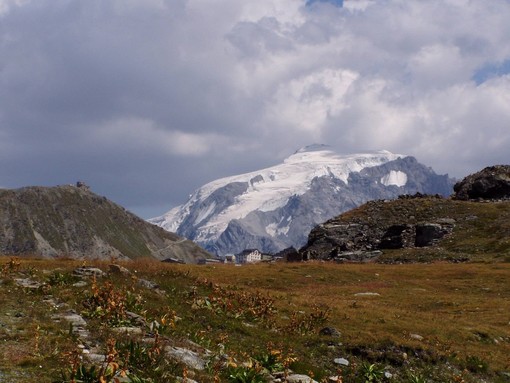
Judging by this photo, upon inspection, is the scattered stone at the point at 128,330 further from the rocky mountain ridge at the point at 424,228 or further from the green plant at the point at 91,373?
the rocky mountain ridge at the point at 424,228

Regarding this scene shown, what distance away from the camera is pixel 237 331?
2262 centimetres

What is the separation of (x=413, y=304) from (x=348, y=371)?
22036mm

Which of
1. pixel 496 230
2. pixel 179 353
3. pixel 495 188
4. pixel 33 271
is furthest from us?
pixel 495 188

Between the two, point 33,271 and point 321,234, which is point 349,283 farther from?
point 321,234

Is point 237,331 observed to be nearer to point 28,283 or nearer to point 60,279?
point 60,279

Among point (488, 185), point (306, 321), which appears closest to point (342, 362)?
point (306, 321)

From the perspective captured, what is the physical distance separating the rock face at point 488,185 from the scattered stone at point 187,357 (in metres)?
103

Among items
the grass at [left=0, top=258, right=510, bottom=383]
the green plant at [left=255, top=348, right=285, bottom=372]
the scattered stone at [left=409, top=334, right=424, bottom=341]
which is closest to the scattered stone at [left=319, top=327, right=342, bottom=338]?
the grass at [left=0, top=258, right=510, bottom=383]

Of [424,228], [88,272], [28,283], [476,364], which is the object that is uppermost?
[424,228]

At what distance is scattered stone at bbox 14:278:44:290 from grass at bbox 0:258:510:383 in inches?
15.5

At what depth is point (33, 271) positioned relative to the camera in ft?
84.4

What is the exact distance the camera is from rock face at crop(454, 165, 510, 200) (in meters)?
106

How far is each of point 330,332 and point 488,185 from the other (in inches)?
3729

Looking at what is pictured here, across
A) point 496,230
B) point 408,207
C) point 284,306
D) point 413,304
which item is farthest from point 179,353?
point 408,207
